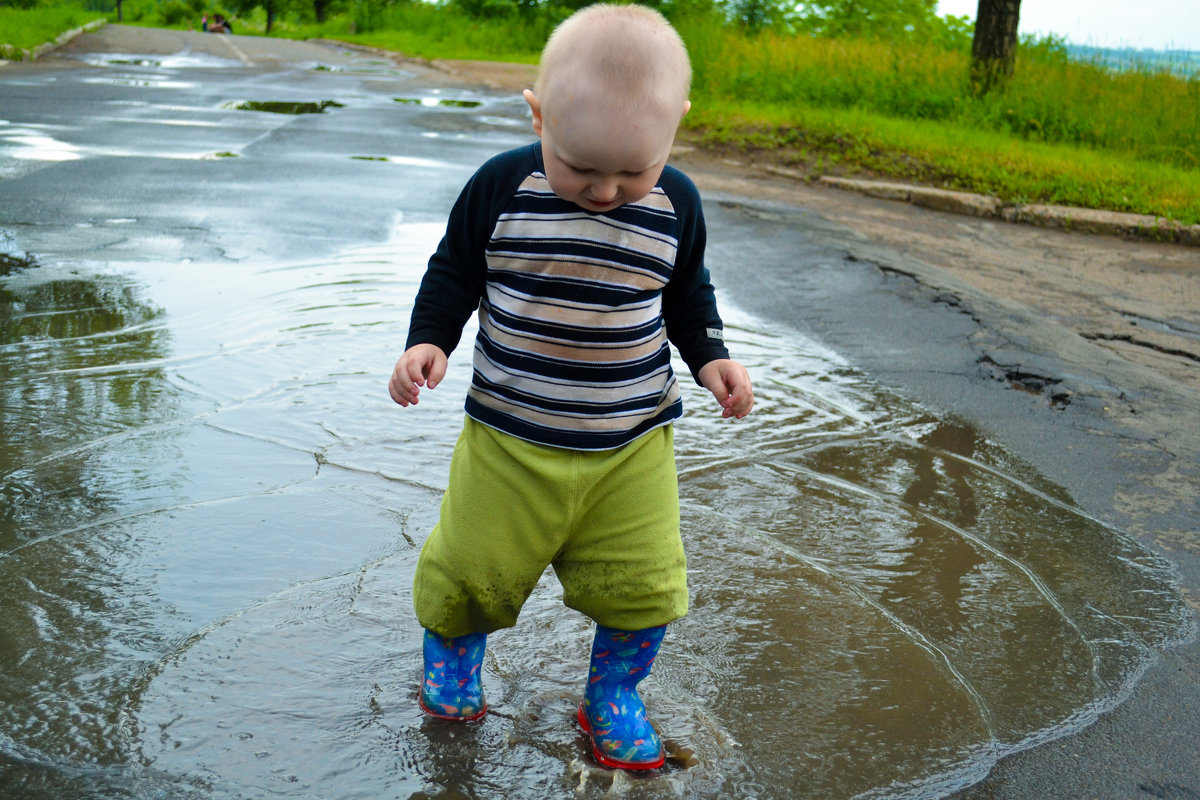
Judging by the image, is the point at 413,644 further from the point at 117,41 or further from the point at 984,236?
the point at 117,41

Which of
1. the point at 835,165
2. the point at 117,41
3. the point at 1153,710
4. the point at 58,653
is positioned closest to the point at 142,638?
the point at 58,653

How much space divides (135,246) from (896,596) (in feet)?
14.8

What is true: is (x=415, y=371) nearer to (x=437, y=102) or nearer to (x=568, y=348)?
(x=568, y=348)

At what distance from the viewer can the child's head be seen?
5.51ft

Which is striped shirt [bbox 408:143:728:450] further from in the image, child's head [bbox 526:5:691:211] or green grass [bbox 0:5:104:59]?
green grass [bbox 0:5:104:59]

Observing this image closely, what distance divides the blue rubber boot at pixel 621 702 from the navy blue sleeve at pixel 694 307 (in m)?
0.51

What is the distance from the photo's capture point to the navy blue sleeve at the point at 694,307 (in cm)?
198

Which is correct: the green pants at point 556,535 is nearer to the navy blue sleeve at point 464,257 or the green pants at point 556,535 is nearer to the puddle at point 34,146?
the navy blue sleeve at point 464,257

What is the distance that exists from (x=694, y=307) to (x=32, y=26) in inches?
967

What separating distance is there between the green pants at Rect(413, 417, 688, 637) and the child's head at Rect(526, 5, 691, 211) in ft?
1.50

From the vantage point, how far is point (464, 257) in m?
1.94

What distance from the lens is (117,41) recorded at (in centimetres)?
2569

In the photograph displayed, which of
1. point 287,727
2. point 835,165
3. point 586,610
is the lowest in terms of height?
point 287,727

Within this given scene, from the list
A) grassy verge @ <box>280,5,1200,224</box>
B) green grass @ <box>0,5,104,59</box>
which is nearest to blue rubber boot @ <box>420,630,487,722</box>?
grassy verge @ <box>280,5,1200,224</box>
